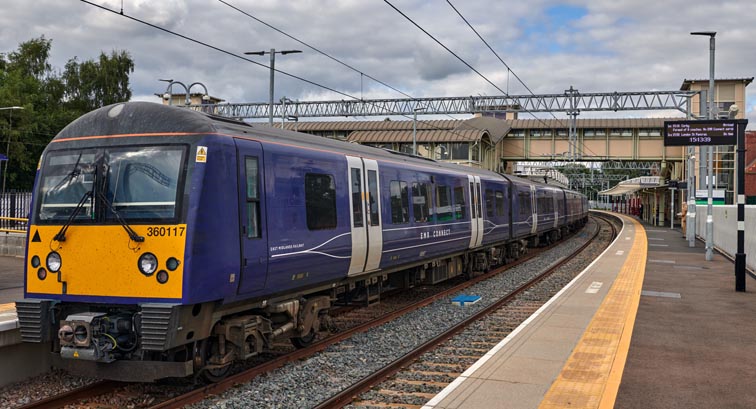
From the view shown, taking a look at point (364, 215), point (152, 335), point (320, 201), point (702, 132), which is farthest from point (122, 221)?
point (702, 132)

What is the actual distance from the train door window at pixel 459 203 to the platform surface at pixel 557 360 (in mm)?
3253

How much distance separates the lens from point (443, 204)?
15344mm

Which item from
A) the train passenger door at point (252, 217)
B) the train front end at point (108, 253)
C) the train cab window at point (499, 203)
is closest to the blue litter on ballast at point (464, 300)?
the train cab window at point (499, 203)

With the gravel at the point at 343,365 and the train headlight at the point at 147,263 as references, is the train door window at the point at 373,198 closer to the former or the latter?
the gravel at the point at 343,365

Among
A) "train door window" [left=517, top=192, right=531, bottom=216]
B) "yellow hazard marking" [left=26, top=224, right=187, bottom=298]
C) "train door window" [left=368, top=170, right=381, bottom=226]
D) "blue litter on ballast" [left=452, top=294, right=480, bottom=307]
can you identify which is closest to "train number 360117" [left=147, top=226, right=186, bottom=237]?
"yellow hazard marking" [left=26, top=224, right=187, bottom=298]

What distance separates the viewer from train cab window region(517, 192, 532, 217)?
23.7m

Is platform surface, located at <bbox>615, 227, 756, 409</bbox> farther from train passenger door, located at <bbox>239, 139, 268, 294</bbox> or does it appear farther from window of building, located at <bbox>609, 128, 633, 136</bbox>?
window of building, located at <bbox>609, 128, 633, 136</bbox>

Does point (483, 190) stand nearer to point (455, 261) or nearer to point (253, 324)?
point (455, 261)

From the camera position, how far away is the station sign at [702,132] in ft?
57.4

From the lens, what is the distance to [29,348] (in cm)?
839

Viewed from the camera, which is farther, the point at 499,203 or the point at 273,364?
the point at 499,203

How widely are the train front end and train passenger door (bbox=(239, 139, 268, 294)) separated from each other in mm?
821

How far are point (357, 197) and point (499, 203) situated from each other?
10.6m

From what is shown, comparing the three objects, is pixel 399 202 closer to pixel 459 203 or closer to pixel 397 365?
pixel 459 203
